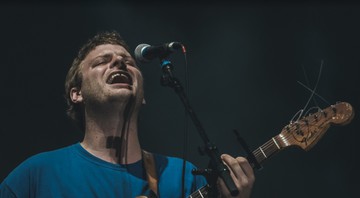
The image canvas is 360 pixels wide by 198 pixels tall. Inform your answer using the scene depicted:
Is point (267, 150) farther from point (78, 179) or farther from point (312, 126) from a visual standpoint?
point (78, 179)

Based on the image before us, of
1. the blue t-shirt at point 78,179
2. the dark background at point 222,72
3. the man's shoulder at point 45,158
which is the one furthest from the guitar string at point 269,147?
the dark background at point 222,72

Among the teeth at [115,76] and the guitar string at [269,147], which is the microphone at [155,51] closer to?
the teeth at [115,76]

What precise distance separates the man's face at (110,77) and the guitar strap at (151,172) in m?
0.35

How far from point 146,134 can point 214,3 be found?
55.4 inches

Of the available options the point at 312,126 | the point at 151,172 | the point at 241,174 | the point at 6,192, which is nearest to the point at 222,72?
the point at 312,126

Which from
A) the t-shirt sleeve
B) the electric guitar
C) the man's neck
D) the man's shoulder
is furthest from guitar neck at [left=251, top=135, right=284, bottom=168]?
the t-shirt sleeve

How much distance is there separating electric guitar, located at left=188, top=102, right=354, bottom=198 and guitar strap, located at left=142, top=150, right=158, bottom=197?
25.5 inches

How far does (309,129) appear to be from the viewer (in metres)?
2.63

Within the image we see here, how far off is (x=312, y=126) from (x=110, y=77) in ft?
4.04

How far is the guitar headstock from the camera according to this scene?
2592mm

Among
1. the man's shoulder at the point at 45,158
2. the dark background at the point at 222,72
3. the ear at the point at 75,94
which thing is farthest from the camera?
the dark background at the point at 222,72

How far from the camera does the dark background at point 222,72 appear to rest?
3.84m

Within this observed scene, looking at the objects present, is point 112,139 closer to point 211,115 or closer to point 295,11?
point 211,115

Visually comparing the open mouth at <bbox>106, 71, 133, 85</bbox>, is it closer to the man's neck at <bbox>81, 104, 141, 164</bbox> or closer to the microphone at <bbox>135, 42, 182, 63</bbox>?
the man's neck at <bbox>81, 104, 141, 164</bbox>
